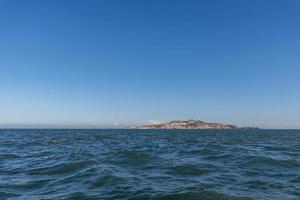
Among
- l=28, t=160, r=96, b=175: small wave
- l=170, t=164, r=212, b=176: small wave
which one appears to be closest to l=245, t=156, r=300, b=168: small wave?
l=170, t=164, r=212, b=176: small wave

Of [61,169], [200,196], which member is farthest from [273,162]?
[61,169]

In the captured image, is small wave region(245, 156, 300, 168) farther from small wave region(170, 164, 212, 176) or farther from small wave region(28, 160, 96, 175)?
small wave region(28, 160, 96, 175)

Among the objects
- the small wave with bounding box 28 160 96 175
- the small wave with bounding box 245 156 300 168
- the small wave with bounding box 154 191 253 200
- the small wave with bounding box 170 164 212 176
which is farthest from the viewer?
the small wave with bounding box 245 156 300 168

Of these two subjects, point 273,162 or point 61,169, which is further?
point 273,162

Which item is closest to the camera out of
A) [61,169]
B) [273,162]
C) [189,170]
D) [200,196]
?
[200,196]

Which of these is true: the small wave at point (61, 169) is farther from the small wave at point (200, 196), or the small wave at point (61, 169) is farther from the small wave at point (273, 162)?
the small wave at point (273, 162)

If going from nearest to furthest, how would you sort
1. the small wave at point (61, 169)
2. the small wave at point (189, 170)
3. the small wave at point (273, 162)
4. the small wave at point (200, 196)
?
the small wave at point (200, 196), the small wave at point (189, 170), the small wave at point (61, 169), the small wave at point (273, 162)

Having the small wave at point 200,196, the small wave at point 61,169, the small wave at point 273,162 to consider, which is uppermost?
the small wave at point 273,162

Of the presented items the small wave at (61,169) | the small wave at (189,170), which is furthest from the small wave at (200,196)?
the small wave at (61,169)

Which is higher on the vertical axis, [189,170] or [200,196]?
[189,170]

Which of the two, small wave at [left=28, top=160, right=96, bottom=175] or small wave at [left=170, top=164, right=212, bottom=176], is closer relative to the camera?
small wave at [left=170, top=164, right=212, bottom=176]

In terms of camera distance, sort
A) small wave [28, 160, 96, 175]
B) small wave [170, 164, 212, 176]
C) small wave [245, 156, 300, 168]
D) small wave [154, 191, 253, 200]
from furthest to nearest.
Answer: small wave [245, 156, 300, 168], small wave [28, 160, 96, 175], small wave [170, 164, 212, 176], small wave [154, 191, 253, 200]

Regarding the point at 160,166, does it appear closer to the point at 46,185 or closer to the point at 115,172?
the point at 115,172

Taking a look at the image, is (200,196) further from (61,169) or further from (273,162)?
(273,162)
